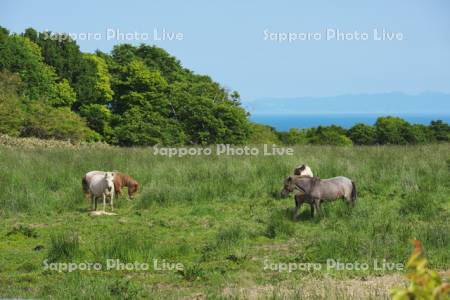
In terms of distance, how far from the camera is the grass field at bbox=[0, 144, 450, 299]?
28.8ft

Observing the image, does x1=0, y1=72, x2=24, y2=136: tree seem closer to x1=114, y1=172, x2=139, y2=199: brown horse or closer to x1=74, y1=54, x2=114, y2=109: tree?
x1=74, y1=54, x2=114, y2=109: tree

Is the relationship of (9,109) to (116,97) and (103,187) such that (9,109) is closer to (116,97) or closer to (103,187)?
(116,97)

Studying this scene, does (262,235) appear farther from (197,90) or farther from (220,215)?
(197,90)

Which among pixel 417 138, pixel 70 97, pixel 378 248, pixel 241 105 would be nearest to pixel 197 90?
pixel 241 105

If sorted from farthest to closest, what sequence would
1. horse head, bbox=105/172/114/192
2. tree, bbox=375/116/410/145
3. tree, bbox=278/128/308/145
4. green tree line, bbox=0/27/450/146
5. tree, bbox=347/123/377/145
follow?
tree, bbox=347/123/377/145 < tree, bbox=278/128/308/145 < tree, bbox=375/116/410/145 < green tree line, bbox=0/27/450/146 < horse head, bbox=105/172/114/192

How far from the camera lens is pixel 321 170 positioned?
17.7 metres

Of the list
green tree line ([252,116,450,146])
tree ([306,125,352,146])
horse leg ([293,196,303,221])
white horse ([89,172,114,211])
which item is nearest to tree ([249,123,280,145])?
green tree line ([252,116,450,146])

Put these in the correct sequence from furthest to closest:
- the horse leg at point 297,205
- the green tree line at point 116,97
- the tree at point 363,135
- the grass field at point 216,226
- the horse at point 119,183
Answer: the tree at point 363,135 < the green tree line at point 116,97 < the horse at point 119,183 < the horse leg at point 297,205 < the grass field at point 216,226

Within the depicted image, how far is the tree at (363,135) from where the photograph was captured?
6977 cm

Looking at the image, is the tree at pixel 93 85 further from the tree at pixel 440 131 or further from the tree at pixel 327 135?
the tree at pixel 440 131

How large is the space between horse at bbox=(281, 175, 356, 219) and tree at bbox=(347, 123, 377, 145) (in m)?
56.6

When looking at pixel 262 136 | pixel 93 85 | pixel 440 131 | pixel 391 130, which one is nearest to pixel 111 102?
pixel 93 85

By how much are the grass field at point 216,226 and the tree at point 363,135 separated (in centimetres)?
4939

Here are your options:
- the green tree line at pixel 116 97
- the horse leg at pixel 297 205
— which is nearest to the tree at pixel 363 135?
the green tree line at pixel 116 97
